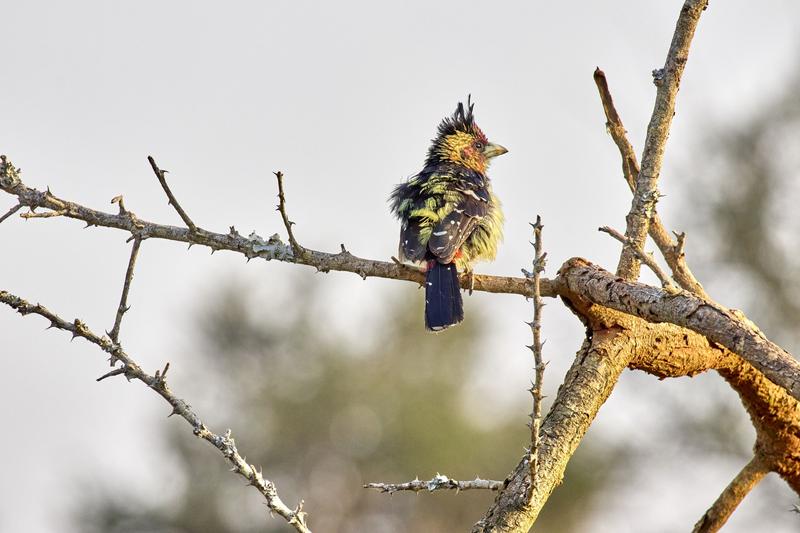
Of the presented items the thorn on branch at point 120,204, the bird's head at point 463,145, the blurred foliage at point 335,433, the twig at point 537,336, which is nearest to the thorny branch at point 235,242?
the thorn on branch at point 120,204

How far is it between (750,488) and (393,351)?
22.8 m

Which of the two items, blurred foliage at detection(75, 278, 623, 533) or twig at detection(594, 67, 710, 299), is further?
blurred foliage at detection(75, 278, 623, 533)

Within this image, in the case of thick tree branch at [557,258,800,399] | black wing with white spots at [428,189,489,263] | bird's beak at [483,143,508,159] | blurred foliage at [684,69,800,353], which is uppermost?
blurred foliage at [684,69,800,353]

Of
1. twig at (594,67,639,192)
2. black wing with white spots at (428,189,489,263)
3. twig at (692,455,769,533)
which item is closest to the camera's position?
twig at (692,455,769,533)

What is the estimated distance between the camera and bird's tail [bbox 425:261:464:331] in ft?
16.5

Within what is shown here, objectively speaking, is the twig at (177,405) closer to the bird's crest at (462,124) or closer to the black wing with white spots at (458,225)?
the black wing with white spots at (458,225)

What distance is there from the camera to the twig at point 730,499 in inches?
150

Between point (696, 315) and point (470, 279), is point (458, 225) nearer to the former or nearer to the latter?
point (470, 279)

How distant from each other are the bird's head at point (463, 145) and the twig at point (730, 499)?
350cm

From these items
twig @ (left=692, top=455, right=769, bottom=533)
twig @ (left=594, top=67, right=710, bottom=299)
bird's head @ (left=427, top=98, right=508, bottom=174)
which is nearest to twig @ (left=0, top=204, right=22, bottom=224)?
twig @ (left=594, top=67, right=710, bottom=299)

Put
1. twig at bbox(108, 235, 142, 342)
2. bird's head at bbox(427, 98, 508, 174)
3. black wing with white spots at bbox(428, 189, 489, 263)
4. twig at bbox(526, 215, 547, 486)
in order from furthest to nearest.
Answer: bird's head at bbox(427, 98, 508, 174), black wing with white spots at bbox(428, 189, 489, 263), twig at bbox(108, 235, 142, 342), twig at bbox(526, 215, 547, 486)

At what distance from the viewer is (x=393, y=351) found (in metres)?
26.7

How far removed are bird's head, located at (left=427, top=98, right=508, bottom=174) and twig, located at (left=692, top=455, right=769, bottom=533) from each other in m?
3.50

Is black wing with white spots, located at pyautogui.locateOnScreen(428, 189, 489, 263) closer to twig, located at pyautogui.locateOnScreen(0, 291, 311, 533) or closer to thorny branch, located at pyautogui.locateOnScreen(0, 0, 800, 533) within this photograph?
thorny branch, located at pyautogui.locateOnScreen(0, 0, 800, 533)
